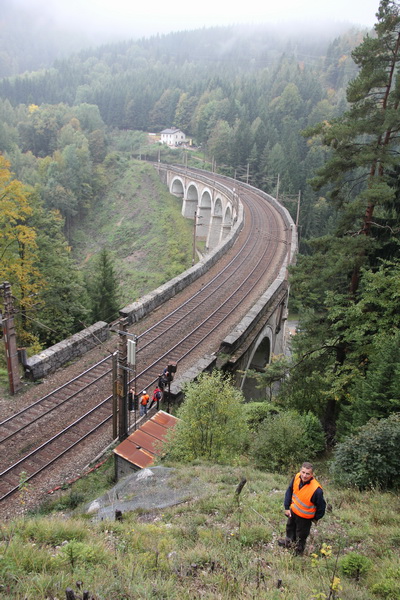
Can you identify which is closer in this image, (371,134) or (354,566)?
(354,566)

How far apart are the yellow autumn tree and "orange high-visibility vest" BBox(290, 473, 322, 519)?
1646 centimetres

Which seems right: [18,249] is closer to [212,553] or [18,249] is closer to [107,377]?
[107,377]

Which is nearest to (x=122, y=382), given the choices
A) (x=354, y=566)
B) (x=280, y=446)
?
(x=280, y=446)

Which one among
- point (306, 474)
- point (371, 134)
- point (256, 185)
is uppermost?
point (371, 134)

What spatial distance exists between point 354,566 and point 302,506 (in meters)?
0.83

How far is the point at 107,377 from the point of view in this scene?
15.5 meters

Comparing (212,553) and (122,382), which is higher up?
(212,553)

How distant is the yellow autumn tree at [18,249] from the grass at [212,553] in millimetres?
14750

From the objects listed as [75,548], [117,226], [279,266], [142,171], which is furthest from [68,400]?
[142,171]

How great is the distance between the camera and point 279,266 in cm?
3047

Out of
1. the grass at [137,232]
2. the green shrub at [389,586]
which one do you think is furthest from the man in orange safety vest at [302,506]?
the grass at [137,232]

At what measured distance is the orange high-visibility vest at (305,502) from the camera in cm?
520

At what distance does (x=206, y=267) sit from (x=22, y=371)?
15319 mm

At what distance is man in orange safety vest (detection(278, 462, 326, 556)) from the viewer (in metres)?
5.19
